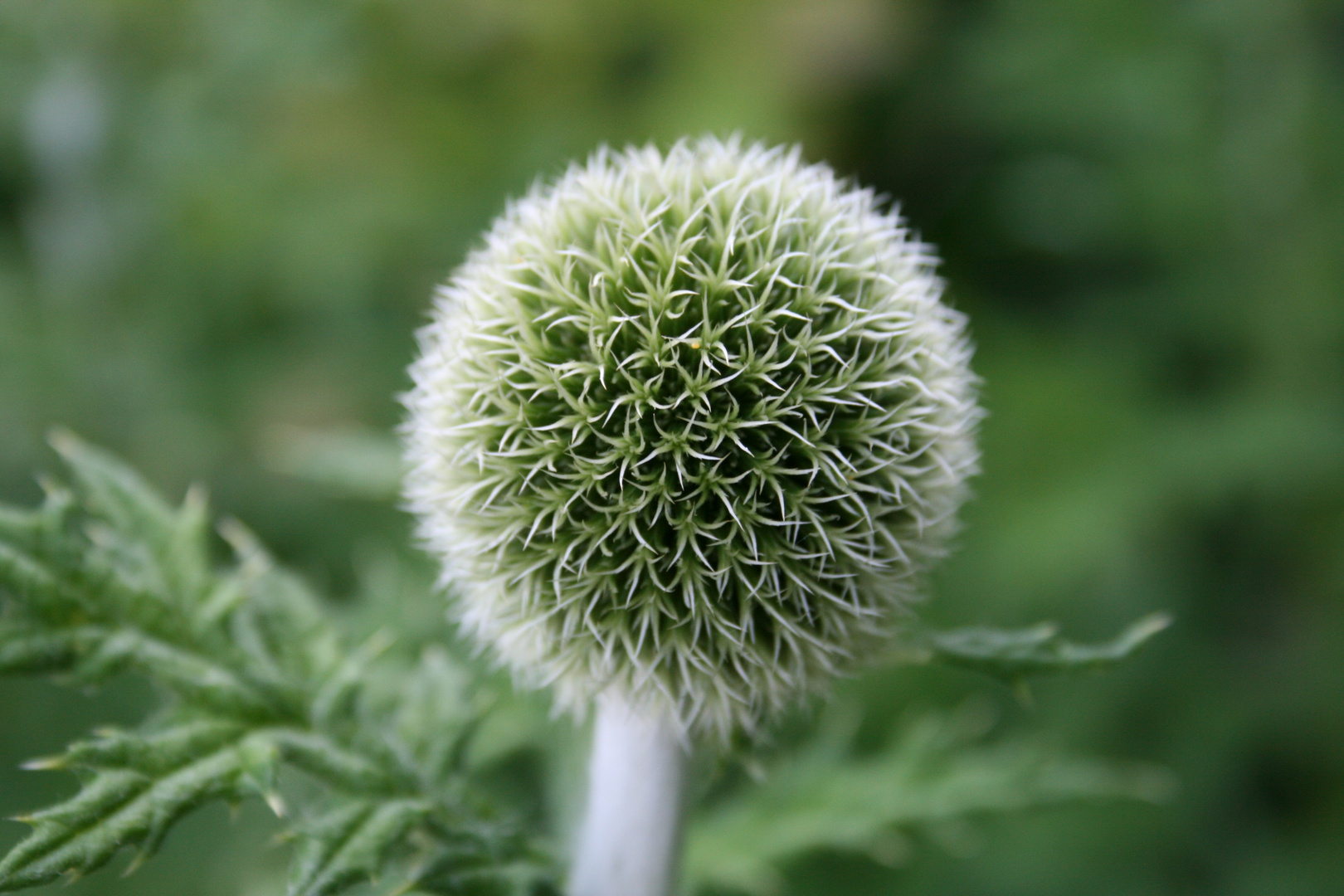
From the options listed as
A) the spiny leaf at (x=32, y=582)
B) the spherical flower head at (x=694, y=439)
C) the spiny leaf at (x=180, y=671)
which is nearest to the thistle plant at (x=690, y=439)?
the spherical flower head at (x=694, y=439)

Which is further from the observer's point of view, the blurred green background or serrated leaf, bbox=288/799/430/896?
the blurred green background

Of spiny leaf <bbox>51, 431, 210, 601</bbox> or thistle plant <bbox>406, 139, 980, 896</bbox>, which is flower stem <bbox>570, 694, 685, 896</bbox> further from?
spiny leaf <bbox>51, 431, 210, 601</bbox>

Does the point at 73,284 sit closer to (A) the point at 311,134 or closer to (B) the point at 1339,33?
(A) the point at 311,134

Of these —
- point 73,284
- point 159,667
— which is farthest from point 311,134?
point 159,667

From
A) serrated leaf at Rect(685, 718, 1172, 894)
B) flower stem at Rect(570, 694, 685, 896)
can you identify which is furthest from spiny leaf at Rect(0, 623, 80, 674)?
serrated leaf at Rect(685, 718, 1172, 894)

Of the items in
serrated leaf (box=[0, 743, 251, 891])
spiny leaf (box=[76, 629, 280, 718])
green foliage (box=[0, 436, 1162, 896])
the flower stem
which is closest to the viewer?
serrated leaf (box=[0, 743, 251, 891])

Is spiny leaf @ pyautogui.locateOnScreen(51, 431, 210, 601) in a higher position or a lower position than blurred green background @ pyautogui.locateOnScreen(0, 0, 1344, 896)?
lower
